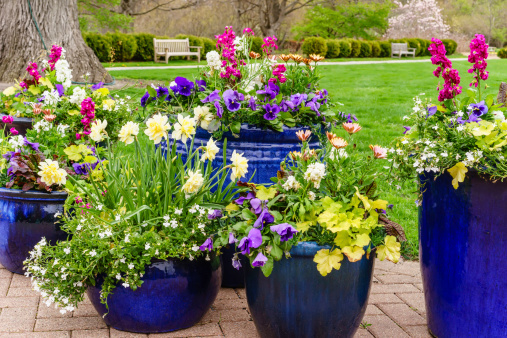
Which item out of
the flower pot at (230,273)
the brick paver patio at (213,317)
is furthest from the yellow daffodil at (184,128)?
the brick paver patio at (213,317)

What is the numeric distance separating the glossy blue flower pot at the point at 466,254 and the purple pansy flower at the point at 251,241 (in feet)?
2.67

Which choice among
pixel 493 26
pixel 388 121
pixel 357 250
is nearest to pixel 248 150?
pixel 357 250

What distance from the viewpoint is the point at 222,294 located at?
3.03 metres

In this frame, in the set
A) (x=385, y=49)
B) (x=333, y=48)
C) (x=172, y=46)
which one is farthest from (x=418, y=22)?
(x=172, y=46)

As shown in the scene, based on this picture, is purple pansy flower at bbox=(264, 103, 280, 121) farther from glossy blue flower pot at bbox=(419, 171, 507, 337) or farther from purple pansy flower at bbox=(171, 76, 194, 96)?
glossy blue flower pot at bbox=(419, 171, 507, 337)

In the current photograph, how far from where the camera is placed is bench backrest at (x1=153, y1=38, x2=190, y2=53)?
20092mm

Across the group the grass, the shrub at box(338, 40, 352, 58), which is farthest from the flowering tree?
the grass

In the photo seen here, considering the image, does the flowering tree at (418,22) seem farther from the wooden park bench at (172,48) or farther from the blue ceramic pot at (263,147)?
the blue ceramic pot at (263,147)

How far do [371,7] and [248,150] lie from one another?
1118 inches

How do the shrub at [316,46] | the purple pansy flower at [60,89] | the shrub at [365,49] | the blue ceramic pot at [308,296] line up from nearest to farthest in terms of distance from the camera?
the blue ceramic pot at [308,296] < the purple pansy flower at [60,89] < the shrub at [316,46] < the shrub at [365,49]

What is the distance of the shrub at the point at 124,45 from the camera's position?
62.3 feet

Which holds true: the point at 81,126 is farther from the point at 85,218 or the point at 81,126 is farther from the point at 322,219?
the point at 322,219

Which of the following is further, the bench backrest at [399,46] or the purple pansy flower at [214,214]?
the bench backrest at [399,46]

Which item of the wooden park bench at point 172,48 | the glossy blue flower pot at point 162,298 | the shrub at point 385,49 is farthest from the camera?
the shrub at point 385,49
